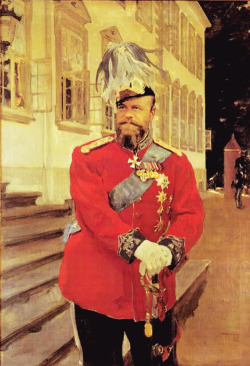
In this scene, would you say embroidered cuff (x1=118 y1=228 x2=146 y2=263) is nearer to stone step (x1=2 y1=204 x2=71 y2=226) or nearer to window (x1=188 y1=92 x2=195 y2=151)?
stone step (x1=2 y1=204 x2=71 y2=226)

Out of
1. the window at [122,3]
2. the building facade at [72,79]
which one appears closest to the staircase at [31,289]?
the building facade at [72,79]

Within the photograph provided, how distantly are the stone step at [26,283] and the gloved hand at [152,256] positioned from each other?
56 centimetres

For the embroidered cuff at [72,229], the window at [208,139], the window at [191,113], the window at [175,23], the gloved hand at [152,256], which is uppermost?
the window at [175,23]

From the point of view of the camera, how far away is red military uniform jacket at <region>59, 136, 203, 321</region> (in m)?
1.31

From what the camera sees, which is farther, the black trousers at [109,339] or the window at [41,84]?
the window at [41,84]

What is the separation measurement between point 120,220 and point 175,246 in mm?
185

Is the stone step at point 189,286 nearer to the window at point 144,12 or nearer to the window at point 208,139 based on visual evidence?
the window at point 208,139

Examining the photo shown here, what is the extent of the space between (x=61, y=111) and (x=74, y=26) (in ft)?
1.33

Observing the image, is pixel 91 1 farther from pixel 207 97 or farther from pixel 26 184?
pixel 26 184

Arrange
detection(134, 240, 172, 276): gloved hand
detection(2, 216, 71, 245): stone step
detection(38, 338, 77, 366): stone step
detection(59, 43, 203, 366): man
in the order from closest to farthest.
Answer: detection(134, 240, 172, 276): gloved hand
detection(59, 43, 203, 366): man
detection(38, 338, 77, 366): stone step
detection(2, 216, 71, 245): stone step

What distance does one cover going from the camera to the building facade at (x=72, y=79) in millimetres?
1712

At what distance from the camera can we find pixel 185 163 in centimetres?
142

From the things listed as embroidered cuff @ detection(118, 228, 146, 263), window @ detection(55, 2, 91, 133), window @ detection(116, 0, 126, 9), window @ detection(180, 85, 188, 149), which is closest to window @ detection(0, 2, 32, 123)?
window @ detection(55, 2, 91, 133)

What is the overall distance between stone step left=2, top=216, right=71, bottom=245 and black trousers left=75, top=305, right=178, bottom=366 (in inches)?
17.6
